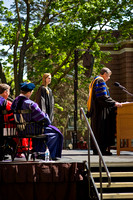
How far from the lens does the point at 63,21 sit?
2386 centimetres

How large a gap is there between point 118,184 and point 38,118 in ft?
6.31

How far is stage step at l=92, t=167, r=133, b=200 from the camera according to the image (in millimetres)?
7617

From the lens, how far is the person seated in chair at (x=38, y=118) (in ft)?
26.7

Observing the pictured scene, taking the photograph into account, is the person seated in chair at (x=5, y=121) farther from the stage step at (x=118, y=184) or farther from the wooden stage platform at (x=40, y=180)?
the stage step at (x=118, y=184)

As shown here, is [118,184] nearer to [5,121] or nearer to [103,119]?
[5,121]

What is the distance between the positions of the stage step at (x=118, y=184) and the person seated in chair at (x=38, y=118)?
38.9 inches

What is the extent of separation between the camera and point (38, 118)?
814 centimetres

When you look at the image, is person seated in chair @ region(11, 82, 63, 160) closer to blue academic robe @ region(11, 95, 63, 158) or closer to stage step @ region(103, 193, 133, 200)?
blue academic robe @ region(11, 95, 63, 158)

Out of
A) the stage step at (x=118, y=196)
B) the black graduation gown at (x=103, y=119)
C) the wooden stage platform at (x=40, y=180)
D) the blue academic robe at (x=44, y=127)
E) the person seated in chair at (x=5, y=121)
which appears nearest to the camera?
the stage step at (x=118, y=196)

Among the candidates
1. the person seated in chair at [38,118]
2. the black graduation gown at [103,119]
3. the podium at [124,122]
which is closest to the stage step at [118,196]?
the person seated in chair at [38,118]

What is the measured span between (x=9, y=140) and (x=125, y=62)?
26531mm

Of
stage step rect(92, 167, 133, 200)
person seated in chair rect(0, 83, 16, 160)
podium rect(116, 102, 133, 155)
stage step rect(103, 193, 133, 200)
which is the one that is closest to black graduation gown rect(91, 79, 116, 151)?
podium rect(116, 102, 133, 155)

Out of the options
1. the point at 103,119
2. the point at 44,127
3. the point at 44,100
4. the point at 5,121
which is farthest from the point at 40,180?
the point at 103,119

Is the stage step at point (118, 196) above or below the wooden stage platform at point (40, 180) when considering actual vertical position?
below
